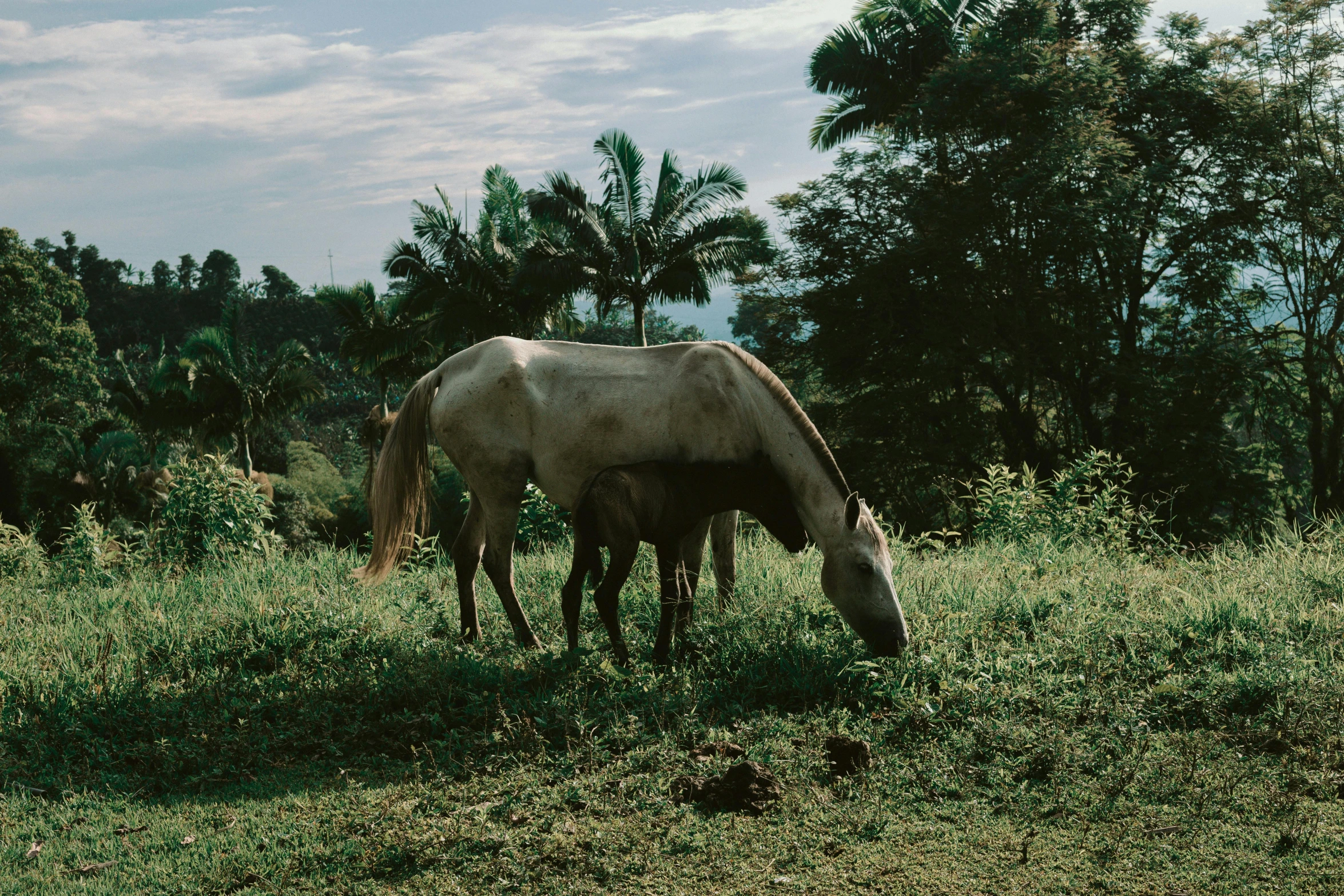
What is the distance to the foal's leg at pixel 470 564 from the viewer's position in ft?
18.9

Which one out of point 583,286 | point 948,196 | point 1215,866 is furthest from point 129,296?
point 1215,866

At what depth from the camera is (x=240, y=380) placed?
3319 centimetres

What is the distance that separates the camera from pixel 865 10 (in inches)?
974

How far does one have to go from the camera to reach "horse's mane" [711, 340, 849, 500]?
5.16 meters

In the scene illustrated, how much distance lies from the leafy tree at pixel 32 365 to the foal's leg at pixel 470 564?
30635 millimetres

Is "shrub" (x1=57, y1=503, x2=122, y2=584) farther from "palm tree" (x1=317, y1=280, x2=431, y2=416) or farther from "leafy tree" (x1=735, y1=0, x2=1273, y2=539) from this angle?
"palm tree" (x1=317, y1=280, x2=431, y2=416)

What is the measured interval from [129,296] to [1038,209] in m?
49.8

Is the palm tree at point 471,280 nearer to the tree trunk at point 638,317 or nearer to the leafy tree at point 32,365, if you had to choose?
the tree trunk at point 638,317

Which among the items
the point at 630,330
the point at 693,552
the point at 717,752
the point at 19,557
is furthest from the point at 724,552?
the point at 630,330

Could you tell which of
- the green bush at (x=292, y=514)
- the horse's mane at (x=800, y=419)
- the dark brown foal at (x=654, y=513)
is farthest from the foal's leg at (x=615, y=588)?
the green bush at (x=292, y=514)

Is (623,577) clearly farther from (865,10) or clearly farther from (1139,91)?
(865,10)

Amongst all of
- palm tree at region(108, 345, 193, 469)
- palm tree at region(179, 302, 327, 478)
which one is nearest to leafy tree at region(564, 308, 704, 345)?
palm tree at region(179, 302, 327, 478)

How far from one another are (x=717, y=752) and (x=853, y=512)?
4.55 feet

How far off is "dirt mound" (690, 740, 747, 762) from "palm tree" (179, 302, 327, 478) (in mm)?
31695
